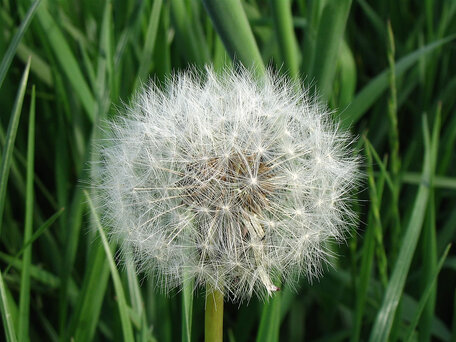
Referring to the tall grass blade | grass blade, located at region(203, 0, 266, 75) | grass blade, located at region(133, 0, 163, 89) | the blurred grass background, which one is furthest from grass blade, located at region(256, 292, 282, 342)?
grass blade, located at region(133, 0, 163, 89)

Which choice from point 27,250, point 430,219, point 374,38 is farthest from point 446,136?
point 27,250

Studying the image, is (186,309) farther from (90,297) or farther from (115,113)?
(115,113)

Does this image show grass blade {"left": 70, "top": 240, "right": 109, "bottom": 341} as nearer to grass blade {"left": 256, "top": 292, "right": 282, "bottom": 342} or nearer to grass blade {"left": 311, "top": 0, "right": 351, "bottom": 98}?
grass blade {"left": 256, "top": 292, "right": 282, "bottom": 342}

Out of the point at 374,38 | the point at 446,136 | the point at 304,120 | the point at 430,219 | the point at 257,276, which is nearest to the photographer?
the point at 257,276

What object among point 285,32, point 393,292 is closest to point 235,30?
point 285,32

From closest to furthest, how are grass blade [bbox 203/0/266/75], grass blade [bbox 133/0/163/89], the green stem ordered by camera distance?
the green stem, grass blade [bbox 203/0/266/75], grass blade [bbox 133/0/163/89]

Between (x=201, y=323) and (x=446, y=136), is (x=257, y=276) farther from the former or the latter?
(x=446, y=136)

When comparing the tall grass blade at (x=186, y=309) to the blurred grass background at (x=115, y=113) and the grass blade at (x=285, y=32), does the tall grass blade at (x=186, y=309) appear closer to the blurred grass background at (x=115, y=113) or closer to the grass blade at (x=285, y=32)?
the blurred grass background at (x=115, y=113)
